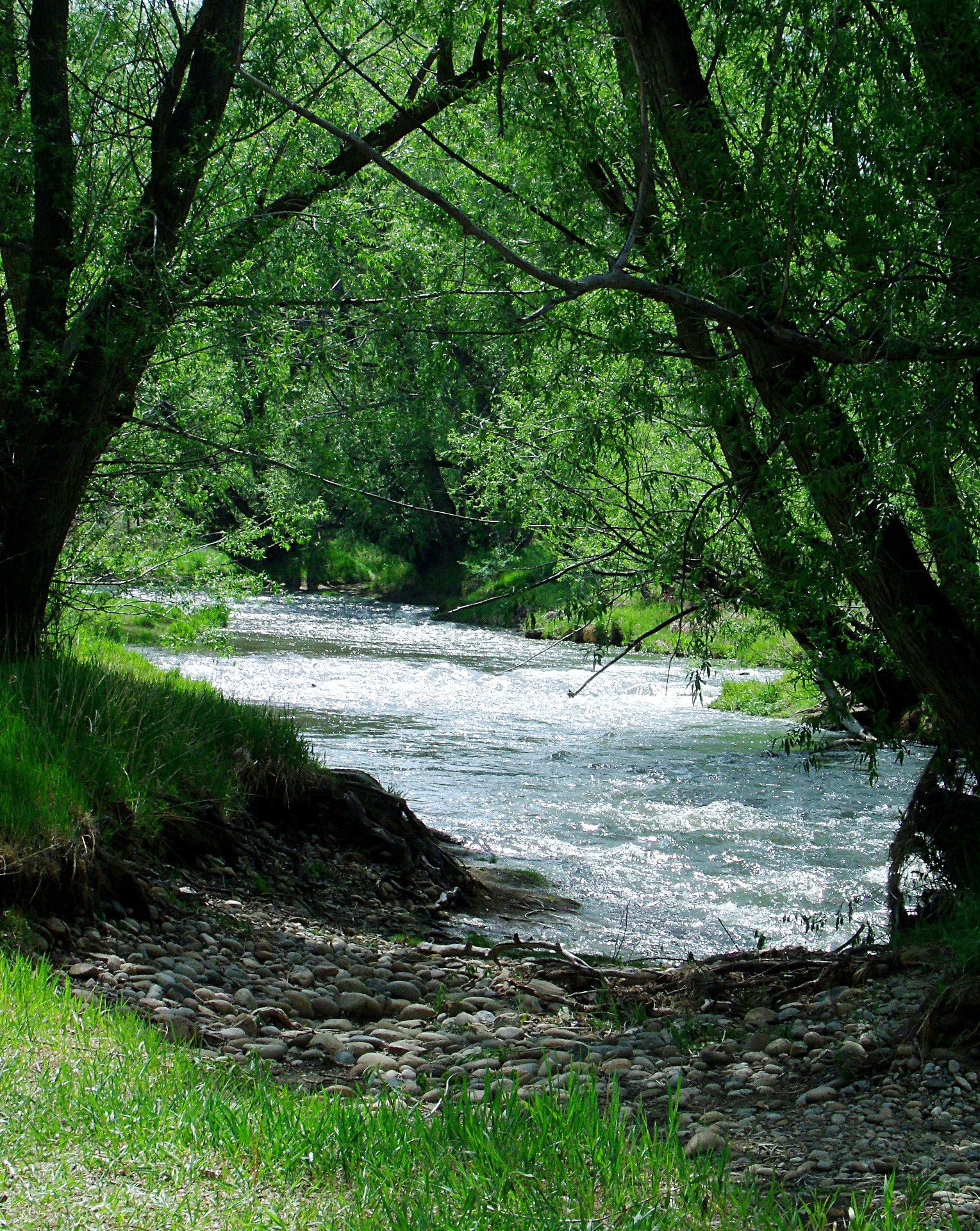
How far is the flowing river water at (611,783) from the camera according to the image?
29.7 feet

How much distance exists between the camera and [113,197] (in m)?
8.81

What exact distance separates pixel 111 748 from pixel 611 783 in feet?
25.6

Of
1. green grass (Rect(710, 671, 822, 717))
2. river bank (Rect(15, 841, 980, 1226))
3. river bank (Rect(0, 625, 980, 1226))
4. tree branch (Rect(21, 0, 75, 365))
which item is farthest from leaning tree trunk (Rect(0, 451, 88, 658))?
green grass (Rect(710, 671, 822, 717))

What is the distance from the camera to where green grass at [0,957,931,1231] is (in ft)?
9.23

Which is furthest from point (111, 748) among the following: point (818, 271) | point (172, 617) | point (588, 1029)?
point (172, 617)

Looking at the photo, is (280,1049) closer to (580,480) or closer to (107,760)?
(107,760)

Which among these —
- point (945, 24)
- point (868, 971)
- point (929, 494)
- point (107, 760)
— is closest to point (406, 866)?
point (107, 760)

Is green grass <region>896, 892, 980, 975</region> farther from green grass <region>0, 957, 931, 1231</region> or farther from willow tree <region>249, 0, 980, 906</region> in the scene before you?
green grass <region>0, 957, 931, 1231</region>

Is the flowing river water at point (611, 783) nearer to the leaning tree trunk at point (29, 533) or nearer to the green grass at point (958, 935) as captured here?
the green grass at point (958, 935)

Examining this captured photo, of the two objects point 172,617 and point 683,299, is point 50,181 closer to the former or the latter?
point 172,617

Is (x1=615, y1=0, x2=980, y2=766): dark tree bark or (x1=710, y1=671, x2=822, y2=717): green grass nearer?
(x1=615, y1=0, x2=980, y2=766): dark tree bark

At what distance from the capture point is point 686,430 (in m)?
8.29

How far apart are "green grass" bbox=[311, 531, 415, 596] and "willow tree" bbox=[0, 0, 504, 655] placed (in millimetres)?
29914

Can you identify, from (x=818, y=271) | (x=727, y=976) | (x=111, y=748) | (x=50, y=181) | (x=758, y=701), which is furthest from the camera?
(x=758, y=701)
